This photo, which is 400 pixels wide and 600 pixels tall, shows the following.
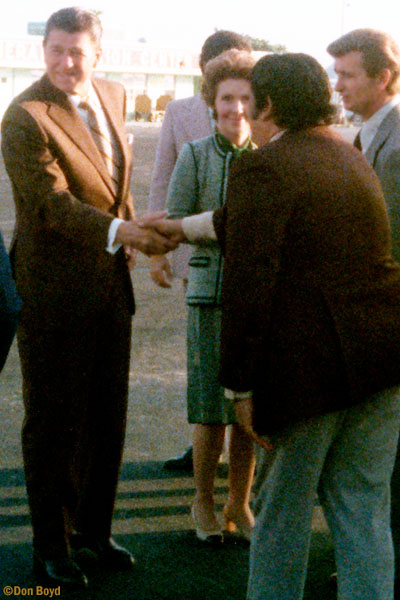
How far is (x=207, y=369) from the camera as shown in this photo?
396 centimetres

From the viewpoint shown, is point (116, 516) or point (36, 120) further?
point (116, 516)

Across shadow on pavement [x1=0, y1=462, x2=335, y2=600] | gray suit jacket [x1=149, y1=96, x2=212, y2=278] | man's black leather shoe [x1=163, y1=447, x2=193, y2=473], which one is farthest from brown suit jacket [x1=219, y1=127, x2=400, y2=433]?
man's black leather shoe [x1=163, y1=447, x2=193, y2=473]

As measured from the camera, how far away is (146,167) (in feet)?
74.6

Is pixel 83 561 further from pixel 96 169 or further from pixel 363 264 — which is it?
pixel 363 264

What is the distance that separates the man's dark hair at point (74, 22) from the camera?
11.4 feet

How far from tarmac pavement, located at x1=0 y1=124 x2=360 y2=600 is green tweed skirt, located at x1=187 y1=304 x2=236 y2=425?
53 centimetres

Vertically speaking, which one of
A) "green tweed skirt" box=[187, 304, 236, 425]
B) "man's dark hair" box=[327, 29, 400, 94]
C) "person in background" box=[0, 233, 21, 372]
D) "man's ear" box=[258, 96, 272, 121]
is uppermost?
"man's dark hair" box=[327, 29, 400, 94]

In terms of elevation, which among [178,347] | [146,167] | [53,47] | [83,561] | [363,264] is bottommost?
[146,167]

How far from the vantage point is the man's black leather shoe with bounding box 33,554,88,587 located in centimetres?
354

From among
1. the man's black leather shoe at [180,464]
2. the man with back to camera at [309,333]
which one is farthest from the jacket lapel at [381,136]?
the man's black leather shoe at [180,464]

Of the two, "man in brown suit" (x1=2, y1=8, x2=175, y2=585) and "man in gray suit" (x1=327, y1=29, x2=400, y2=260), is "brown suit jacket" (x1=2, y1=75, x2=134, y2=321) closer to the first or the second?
"man in brown suit" (x1=2, y1=8, x2=175, y2=585)

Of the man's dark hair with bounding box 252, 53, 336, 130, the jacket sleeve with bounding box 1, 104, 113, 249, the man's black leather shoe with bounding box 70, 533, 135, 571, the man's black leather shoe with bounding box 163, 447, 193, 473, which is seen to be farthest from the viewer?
the man's black leather shoe with bounding box 163, 447, 193, 473

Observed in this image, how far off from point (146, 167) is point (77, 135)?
1945 cm

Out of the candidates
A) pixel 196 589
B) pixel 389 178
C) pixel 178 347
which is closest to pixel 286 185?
pixel 389 178
